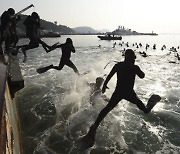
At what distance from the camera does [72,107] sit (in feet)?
37.7

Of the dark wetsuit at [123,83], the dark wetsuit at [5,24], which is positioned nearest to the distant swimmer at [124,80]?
the dark wetsuit at [123,83]

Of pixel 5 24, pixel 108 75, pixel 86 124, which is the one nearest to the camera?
pixel 108 75

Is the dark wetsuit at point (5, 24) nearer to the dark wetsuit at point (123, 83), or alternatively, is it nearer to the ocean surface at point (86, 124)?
the ocean surface at point (86, 124)

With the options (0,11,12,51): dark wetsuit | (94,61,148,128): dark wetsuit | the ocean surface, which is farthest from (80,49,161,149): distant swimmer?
(0,11,12,51): dark wetsuit

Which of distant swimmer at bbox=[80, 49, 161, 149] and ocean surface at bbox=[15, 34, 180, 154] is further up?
distant swimmer at bbox=[80, 49, 161, 149]

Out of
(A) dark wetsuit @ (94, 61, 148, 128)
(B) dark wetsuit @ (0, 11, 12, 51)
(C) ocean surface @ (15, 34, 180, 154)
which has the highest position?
(B) dark wetsuit @ (0, 11, 12, 51)

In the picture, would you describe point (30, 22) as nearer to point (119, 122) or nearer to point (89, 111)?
point (89, 111)

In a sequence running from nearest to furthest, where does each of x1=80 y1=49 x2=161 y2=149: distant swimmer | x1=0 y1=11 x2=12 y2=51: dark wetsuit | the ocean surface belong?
x1=80 y1=49 x2=161 y2=149: distant swimmer, the ocean surface, x1=0 y1=11 x2=12 y2=51: dark wetsuit

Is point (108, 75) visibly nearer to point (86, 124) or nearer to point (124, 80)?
point (124, 80)

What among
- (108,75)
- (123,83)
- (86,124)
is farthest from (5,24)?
(123,83)

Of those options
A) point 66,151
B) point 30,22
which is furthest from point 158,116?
point 30,22

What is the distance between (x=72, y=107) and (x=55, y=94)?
2.80 metres

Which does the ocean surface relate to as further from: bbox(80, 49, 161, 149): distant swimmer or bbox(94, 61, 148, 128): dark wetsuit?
bbox(94, 61, 148, 128): dark wetsuit

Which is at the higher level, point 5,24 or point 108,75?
point 5,24
